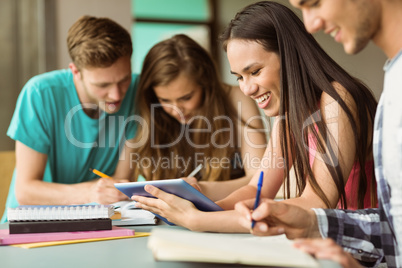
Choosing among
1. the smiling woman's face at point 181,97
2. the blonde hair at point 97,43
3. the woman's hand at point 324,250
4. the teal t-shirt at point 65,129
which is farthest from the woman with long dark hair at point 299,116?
the teal t-shirt at point 65,129

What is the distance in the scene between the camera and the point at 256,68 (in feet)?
5.28

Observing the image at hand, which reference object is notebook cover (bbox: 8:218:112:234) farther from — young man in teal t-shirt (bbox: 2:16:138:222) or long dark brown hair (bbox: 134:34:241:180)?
long dark brown hair (bbox: 134:34:241:180)

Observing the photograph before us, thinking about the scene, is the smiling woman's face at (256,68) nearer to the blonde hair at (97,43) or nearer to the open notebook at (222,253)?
the blonde hair at (97,43)

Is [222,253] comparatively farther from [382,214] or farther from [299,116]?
[299,116]

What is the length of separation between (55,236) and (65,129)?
4.02ft

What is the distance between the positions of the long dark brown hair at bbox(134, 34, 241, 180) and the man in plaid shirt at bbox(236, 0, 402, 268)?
3.87 feet

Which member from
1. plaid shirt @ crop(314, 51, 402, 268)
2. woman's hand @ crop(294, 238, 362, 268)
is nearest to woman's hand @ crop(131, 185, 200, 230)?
plaid shirt @ crop(314, 51, 402, 268)

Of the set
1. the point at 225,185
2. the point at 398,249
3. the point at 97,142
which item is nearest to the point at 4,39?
the point at 97,142

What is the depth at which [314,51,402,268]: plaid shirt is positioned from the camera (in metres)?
0.93

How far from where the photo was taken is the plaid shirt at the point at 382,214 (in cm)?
93

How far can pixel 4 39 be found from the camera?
3.42 m

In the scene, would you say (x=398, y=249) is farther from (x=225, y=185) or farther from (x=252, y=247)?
(x=225, y=185)

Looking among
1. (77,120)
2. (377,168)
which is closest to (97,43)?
(77,120)

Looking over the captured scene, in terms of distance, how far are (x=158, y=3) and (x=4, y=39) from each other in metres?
3.04
